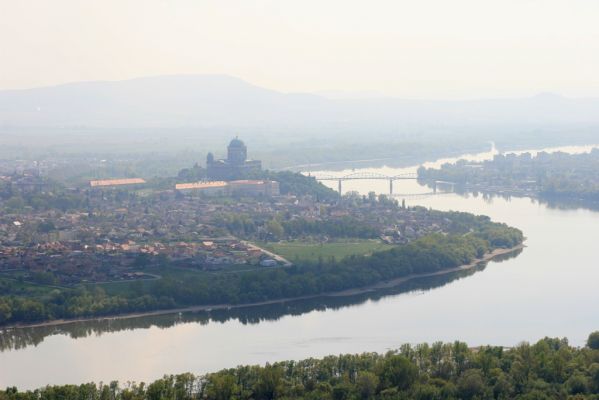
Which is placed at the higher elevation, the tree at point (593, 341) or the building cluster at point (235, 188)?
the building cluster at point (235, 188)

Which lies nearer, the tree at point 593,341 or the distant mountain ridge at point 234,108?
the tree at point 593,341

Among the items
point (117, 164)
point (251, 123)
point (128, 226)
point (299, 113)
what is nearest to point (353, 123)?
point (251, 123)

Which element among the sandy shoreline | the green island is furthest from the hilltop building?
the sandy shoreline

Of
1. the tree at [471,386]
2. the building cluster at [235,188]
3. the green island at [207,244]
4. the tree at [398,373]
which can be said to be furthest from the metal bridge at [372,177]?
the tree at [471,386]

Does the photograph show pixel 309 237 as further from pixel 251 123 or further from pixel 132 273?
pixel 251 123

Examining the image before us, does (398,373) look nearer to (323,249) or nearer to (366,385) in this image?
(366,385)

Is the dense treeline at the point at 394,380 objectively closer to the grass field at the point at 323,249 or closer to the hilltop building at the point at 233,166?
the grass field at the point at 323,249
